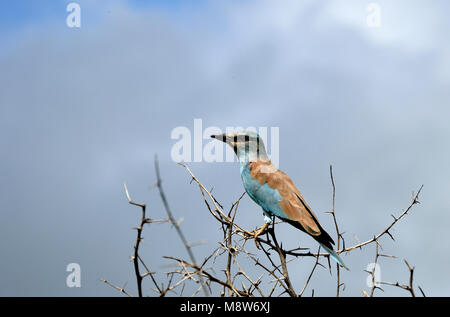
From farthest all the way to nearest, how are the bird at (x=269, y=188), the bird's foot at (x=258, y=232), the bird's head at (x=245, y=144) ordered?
the bird's head at (x=245, y=144), the bird at (x=269, y=188), the bird's foot at (x=258, y=232)

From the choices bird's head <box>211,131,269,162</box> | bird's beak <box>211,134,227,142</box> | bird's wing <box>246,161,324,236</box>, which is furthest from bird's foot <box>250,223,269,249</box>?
bird's beak <box>211,134,227,142</box>

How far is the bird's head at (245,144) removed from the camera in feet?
15.9

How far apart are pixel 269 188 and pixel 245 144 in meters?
0.53

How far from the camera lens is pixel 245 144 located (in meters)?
4.89

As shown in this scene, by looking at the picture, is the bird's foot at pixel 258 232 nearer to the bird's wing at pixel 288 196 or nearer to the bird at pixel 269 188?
the bird at pixel 269 188

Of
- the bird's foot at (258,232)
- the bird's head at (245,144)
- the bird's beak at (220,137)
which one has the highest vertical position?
the bird's beak at (220,137)

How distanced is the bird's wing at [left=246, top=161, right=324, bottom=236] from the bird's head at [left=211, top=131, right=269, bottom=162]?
9cm

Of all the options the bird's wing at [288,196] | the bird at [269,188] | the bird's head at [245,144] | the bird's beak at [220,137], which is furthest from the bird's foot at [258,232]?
the bird's beak at [220,137]

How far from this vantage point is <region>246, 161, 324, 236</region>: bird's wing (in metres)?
4.33
